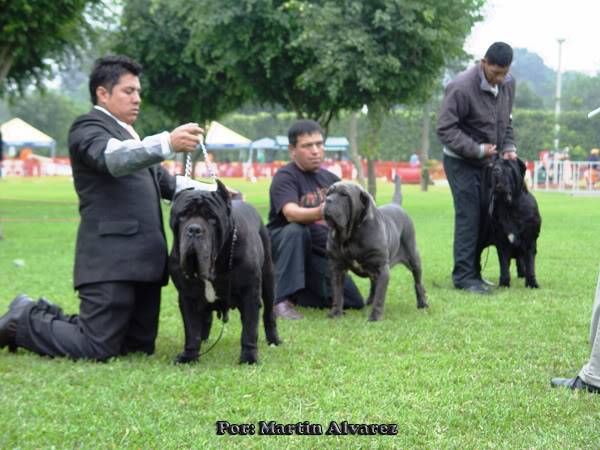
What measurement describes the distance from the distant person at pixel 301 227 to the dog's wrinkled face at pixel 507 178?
1.89 metres

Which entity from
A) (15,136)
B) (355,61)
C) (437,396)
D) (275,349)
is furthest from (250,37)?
(15,136)

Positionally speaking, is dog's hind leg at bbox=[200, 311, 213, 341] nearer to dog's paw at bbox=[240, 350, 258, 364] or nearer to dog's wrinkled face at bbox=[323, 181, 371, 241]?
dog's paw at bbox=[240, 350, 258, 364]

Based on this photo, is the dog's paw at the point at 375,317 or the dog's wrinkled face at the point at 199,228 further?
the dog's paw at the point at 375,317

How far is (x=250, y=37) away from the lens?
2083 centimetres

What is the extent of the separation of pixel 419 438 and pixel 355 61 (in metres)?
17.0

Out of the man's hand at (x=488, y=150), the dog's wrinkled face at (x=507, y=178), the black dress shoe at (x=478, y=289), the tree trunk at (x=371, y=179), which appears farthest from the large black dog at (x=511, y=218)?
the tree trunk at (x=371, y=179)

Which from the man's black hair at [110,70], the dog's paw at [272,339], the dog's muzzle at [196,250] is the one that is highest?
the man's black hair at [110,70]

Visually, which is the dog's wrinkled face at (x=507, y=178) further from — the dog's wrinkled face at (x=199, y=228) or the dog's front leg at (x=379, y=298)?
the dog's wrinkled face at (x=199, y=228)

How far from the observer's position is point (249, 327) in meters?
5.23

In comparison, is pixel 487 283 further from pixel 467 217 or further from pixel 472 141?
pixel 472 141

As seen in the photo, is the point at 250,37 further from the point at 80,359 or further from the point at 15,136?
the point at 15,136

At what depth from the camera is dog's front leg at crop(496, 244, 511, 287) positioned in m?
8.77

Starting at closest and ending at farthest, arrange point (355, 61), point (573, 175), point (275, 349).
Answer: point (275, 349), point (355, 61), point (573, 175)

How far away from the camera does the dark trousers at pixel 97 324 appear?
5305 mm
